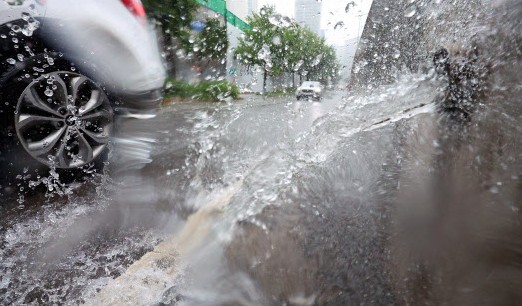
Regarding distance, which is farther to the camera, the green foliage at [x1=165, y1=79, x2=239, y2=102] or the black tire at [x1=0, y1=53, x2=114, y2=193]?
the green foliage at [x1=165, y1=79, x2=239, y2=102]

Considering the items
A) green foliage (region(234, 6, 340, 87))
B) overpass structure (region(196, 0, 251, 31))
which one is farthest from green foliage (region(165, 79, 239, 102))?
green foliage (region(234, 6, 340, 87))

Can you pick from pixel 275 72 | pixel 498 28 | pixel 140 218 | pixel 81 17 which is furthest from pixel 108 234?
pixel 275 72

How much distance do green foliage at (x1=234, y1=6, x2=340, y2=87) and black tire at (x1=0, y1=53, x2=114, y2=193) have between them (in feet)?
6.99

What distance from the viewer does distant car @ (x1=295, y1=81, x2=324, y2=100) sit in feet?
12.8

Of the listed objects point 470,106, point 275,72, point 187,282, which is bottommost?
point 187,282

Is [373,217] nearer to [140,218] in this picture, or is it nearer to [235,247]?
[235,247]

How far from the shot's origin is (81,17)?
2.06 metres

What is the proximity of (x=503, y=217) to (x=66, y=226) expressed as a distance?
2.08 m

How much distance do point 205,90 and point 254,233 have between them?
151 inches

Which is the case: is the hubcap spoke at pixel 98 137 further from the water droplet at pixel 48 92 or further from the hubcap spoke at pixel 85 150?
the water droplet at pixel 48 92

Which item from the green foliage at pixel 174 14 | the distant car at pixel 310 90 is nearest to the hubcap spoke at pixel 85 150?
the green foliage at pixel 174 14

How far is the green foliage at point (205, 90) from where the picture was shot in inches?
175

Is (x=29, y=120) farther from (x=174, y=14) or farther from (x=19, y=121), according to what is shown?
(x=174, y=14)

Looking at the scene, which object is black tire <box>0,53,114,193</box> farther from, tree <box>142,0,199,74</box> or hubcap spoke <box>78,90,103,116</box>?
tree <box>142,0,199,74</box>
